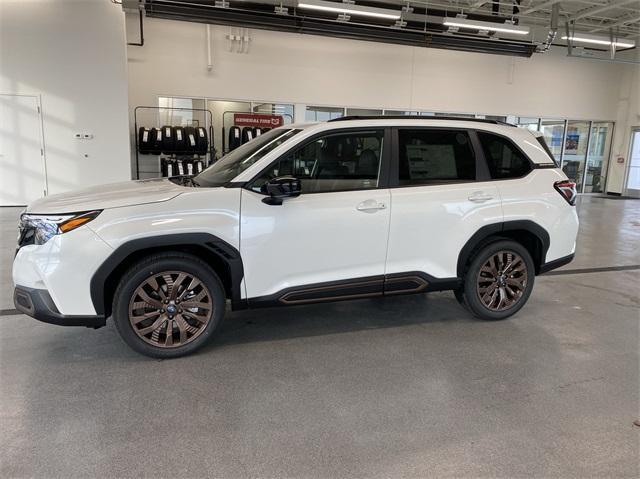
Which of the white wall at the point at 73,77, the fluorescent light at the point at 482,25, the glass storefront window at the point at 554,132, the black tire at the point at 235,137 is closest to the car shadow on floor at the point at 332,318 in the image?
the black tire at the point at 235,137

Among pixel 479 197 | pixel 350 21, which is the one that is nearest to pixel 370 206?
pixel 479 197

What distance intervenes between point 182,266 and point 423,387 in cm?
173

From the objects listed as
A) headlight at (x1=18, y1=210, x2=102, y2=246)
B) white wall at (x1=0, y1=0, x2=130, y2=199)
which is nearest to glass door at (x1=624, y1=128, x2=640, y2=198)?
white wall at (x1=0, y1=0, x2=130, y2=199)

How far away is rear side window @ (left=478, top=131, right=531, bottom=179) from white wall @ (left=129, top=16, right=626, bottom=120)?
9489mm

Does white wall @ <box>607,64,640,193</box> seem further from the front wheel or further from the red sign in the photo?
the front wheel

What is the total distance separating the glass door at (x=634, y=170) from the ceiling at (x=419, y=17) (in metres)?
3.99

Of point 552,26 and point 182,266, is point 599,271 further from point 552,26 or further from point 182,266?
point 552,26

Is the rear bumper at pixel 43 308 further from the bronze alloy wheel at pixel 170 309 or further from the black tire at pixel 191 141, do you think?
the black tire at pixel 191 141

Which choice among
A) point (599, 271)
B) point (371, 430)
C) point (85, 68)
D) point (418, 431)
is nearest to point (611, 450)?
point (418, 431)

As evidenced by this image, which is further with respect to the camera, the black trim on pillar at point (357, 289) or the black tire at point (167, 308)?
the black trim on pillar at point (357, 289)

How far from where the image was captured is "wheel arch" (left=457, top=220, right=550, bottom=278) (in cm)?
377

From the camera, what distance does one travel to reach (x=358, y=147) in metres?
3.49

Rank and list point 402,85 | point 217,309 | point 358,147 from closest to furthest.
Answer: point 217,309 < point 358,147 < point 402,85

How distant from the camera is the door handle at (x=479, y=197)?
3.71 meters
